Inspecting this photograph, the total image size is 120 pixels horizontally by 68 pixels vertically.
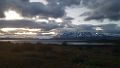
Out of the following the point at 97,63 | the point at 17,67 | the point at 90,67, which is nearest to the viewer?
the point at 17,67

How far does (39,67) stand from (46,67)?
68 centimetres

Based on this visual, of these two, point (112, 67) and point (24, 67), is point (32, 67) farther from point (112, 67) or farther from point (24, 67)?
point (112, 67)

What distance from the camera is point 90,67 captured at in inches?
1460

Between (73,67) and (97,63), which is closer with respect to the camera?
(73,67)

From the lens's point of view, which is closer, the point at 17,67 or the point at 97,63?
the point at 17,67

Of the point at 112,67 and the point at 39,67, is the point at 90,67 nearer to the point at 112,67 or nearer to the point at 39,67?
the point at 112,67

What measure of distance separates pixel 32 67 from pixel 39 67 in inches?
29.2

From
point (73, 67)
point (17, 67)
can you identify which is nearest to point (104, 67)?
point (73, 67)

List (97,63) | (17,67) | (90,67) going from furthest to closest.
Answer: (97,63), (90,67), (17,67)

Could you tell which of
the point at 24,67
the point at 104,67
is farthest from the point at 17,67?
the point at 104,67

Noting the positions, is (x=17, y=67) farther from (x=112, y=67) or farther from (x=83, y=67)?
(x=112, y=67)

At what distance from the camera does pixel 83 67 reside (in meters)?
36.3

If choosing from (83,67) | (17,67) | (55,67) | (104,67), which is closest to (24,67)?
(17,67)

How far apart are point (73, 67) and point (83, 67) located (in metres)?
1.00
